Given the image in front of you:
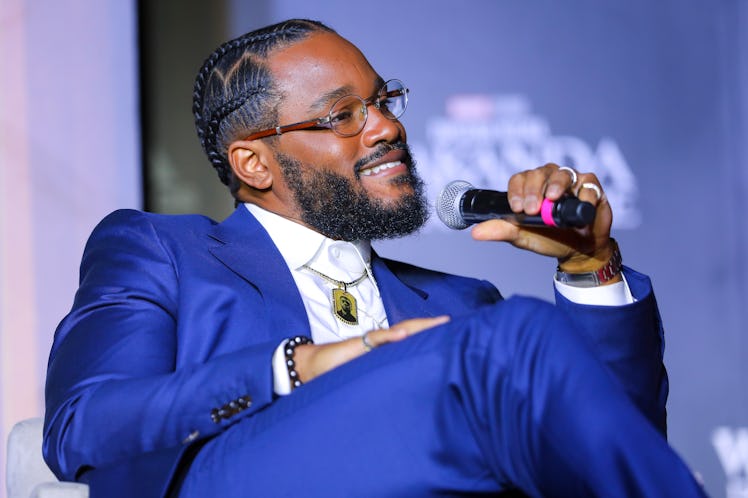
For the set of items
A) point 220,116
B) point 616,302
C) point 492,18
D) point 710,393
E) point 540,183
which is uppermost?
point 492,18

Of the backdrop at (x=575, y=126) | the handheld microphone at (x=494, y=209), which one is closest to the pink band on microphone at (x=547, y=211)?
the handheld microphone at (x=494, y=209)

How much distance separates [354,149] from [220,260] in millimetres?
357

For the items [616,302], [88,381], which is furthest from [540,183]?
[88,381]

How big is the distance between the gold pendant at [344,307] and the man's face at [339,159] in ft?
0.43

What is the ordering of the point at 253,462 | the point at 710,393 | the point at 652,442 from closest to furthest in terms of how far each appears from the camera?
the point at 652,442 → the point at 253,462 → the point at 710,393

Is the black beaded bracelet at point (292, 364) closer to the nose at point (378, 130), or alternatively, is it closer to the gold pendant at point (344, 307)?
the gold pendant at point (344, 307)

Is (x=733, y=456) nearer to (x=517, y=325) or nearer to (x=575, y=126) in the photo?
(x=575, y=126)

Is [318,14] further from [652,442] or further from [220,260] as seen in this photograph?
[652,442]

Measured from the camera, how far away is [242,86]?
193 centimetres

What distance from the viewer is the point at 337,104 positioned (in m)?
1.84

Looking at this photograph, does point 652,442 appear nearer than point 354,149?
Yes

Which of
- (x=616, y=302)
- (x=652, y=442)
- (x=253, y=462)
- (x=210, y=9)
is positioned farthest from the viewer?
(x=210, y=9)

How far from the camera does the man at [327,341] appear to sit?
1053 millimetres

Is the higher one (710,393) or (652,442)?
(652,442)
